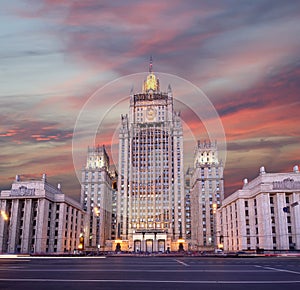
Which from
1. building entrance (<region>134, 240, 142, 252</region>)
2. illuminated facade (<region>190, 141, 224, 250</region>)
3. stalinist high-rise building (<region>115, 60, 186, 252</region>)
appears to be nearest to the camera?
building entrance (<region>134, 240, 142, 252</region>)

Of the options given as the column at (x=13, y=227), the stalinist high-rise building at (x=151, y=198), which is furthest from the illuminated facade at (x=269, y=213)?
the column at (x=13, y=227)

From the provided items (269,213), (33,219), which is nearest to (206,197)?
(269,213)

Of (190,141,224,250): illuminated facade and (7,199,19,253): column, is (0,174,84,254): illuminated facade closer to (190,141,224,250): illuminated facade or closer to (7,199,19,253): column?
(7,199,19,253): column

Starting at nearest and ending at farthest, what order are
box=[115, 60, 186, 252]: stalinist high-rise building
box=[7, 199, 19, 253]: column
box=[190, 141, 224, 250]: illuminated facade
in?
box=[7, 199, 19, 253]: column < box=[190, 141, 224, 250]: illuminated facade < box=[115, 60, 186, 252]: stalinist high-rise building

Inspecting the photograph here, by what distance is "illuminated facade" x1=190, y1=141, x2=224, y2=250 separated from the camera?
181375 mm

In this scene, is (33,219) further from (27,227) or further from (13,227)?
(13,227)

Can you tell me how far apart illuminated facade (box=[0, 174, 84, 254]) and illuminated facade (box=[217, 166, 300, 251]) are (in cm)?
6548

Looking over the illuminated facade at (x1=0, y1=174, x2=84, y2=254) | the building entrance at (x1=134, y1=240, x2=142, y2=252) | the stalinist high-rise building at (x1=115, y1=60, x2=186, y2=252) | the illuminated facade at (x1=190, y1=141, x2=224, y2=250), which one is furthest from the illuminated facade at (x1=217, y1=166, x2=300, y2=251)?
the illuminated facade at (x1=0, y1=174, x2=84, y2=254)

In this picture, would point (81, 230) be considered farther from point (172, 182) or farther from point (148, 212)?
point (172, 182)

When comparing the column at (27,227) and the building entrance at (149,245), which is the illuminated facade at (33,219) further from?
the building entrance at (149,245)

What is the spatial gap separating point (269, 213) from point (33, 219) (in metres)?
87.2

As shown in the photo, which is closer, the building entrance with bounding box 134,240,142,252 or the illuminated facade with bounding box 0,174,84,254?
the illuminated facade with bounding box 0,174,84,254

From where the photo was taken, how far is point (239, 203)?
4948 inches

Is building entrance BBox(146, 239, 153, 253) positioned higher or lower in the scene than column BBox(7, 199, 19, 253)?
lower
